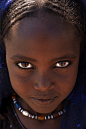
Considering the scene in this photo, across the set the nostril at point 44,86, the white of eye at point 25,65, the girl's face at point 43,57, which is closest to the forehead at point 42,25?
the girl's face at point 43,57

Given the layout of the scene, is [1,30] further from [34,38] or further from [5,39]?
[34,38]

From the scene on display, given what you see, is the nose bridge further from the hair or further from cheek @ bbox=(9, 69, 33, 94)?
the hair

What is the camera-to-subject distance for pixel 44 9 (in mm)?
787

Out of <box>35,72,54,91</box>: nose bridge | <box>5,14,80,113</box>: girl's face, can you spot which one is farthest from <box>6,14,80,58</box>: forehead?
<box>35,72,54,91</box>: nose bridge

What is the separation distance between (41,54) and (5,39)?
0.82ft

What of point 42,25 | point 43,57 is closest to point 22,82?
point 43,57

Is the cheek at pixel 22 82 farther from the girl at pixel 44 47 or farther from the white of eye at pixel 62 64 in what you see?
the white of eye at pixel 62 64

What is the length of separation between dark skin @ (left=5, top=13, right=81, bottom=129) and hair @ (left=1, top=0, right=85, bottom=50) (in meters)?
0.03

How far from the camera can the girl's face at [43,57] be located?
2.52 ft

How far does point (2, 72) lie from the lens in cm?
113

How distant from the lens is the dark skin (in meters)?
0.77

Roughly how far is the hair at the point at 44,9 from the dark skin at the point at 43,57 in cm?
3

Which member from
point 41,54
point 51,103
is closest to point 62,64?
point 41,54

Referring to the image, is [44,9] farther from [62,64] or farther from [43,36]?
[62,64]
